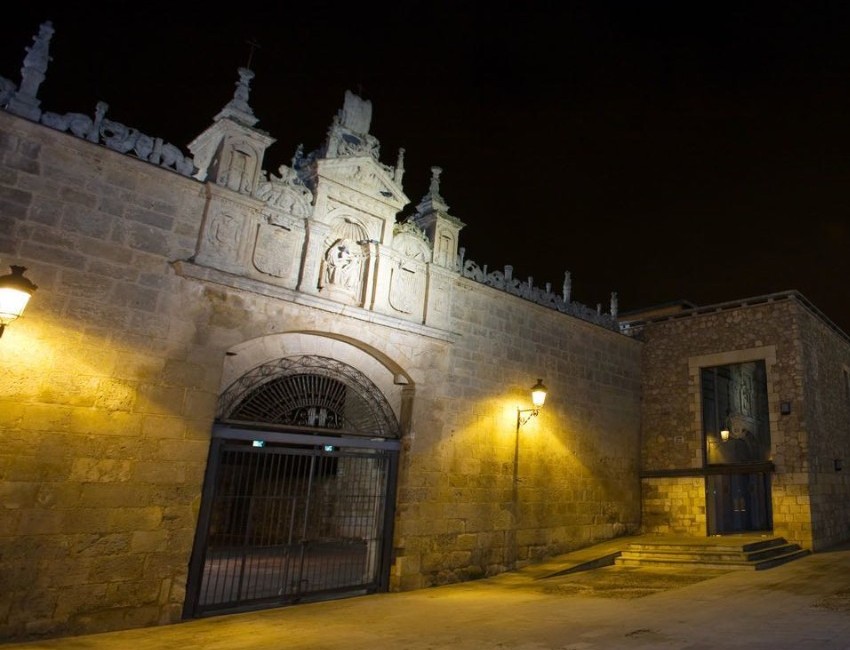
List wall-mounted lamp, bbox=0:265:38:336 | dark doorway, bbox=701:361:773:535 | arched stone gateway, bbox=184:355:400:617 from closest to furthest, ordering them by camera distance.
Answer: wall-mounted lamp, bbox=0:265:38:336 → arched stone gateway, bbox=184:355:400:617 → dark doorway, bbox=701:361:773:535

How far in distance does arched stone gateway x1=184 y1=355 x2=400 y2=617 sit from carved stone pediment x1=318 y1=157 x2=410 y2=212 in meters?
2.51

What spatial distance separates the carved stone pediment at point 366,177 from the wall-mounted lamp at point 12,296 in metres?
3.97

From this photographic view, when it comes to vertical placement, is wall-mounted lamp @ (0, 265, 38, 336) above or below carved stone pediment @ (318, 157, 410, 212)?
below

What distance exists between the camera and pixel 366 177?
8320mm

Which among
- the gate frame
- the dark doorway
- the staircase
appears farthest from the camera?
the dark doorway

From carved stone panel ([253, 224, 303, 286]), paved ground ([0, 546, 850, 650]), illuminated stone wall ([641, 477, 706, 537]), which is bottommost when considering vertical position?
paved ground ([0, 546, 850, 650])

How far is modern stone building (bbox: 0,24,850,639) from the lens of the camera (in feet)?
18.5

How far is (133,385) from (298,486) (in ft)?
8.85

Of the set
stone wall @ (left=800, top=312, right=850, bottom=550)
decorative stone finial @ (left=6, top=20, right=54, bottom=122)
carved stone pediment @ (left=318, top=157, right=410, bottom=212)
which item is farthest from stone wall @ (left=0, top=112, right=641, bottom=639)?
stone wall @ (left=800, top=312, right=850, bottom=550)

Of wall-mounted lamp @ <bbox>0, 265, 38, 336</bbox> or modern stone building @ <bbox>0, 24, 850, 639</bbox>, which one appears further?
modern stone building @ <bbox>0, 24, 850, 639</bbox>

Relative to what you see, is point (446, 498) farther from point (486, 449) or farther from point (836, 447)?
point (836, 447)

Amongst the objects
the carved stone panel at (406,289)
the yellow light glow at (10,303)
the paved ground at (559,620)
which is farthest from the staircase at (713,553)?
the yellow light glow at (10,303)

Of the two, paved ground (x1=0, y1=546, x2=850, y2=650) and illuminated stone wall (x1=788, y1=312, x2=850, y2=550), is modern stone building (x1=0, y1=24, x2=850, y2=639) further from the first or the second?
paved ground (x1=0, y1=546, x2=850, y2=650)

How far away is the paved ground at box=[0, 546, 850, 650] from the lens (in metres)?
4.98
